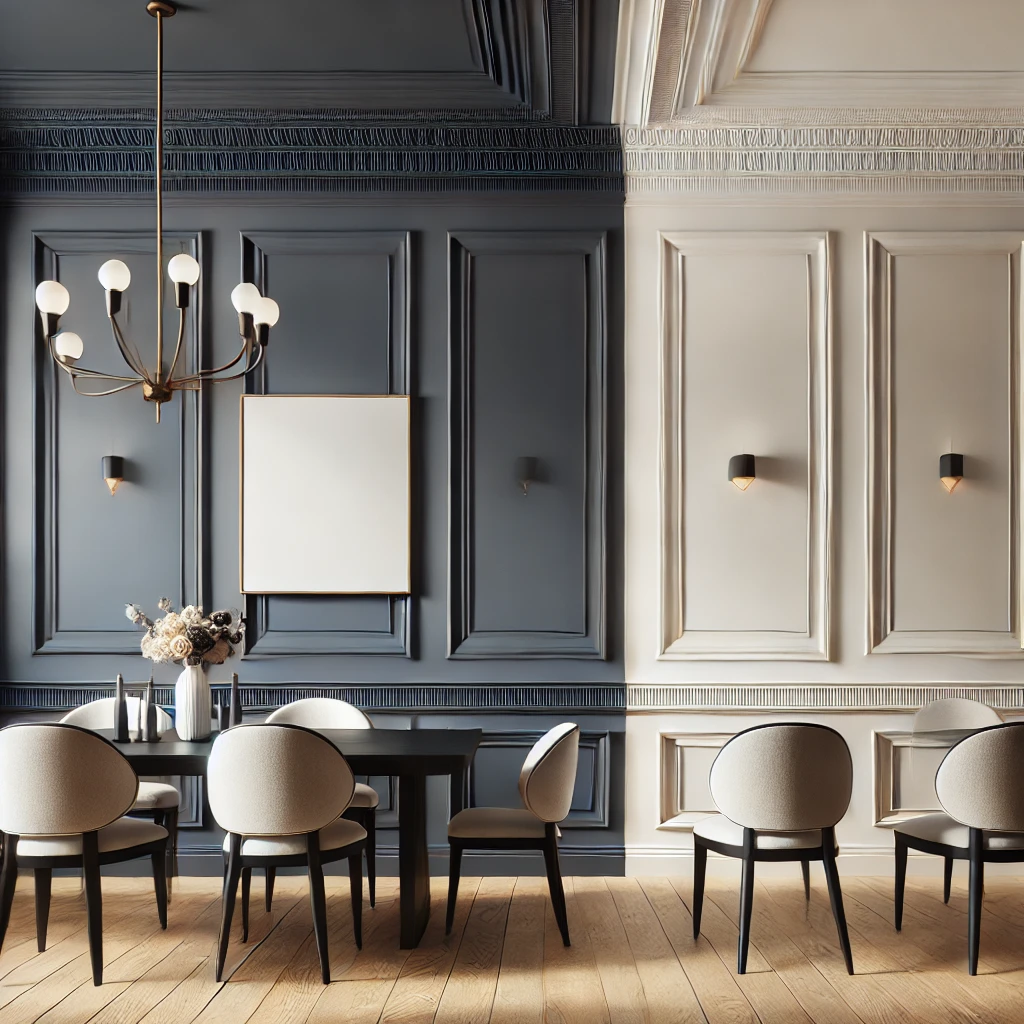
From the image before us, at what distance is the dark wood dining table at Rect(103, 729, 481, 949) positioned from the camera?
3.14 m

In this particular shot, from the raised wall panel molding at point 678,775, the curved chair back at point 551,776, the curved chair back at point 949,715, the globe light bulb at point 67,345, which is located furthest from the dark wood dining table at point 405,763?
the curved chair back at point 949,715

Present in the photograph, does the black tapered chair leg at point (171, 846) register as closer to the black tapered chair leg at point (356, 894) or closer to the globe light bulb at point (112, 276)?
the black tapered chair leg at point (356, 894)

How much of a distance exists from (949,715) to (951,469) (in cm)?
110

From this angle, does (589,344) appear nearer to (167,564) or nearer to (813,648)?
(813,648)

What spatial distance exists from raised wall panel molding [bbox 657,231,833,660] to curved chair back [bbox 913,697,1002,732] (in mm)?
497

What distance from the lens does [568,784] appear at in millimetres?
3352

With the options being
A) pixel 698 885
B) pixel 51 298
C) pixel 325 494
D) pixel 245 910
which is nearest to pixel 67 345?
pixel 51 298

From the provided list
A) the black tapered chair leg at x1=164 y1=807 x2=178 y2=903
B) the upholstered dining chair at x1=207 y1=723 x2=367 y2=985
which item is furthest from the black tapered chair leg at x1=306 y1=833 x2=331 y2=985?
the black tapered chair leg at x1=164 y1=807 x2=178 y2=903

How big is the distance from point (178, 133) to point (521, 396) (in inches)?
78.3

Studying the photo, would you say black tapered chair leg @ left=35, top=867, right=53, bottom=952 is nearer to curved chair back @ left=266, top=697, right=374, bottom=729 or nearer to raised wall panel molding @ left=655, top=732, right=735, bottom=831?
curved chair back @ left=266, top=697, right=374, bottom=729

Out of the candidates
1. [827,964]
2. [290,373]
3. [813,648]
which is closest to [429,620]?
[290,373]

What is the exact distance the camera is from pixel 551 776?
10.7 feet

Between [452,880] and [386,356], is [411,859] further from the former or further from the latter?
[386,356]

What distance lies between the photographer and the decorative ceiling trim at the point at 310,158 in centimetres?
429
